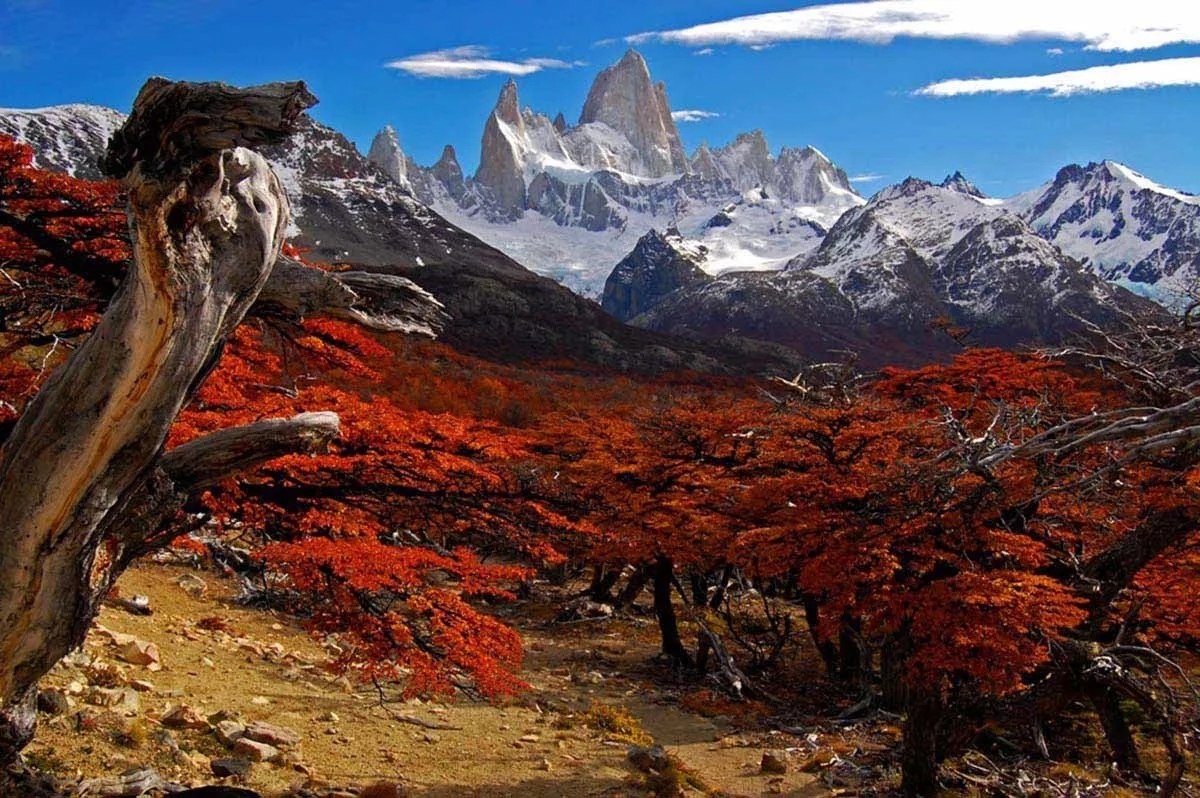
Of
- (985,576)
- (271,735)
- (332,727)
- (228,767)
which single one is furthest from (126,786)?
(985,576)

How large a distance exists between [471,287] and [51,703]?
117m

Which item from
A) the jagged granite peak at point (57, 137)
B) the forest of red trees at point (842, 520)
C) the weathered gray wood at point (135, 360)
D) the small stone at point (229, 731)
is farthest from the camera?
the jagged granite peak at point (57, 137)

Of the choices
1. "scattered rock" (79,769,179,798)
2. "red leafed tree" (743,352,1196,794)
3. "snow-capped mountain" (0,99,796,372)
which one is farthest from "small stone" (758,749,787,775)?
"snow-capped mountain" (0,99,796,372)

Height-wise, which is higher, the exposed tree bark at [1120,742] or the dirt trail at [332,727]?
the exposed tree bark at [1120,742]

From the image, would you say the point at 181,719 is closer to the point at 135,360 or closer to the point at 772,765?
the point at 135,360

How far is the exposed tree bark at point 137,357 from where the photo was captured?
377cm

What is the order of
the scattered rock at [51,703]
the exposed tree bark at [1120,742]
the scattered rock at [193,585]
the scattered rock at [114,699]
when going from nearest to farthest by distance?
the scattered rock at [51,703] → the scattered rock at [114,699] → the exposed tree bark at [1120,742] → the scattered rock at [193,585]

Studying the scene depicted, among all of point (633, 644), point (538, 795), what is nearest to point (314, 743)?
point (538, 795)

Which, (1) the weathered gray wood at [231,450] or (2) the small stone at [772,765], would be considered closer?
(1) the weathered gray wood at [231,450]

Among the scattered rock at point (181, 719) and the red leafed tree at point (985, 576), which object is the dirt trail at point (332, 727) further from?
the red leafed tree at point (985, 576)

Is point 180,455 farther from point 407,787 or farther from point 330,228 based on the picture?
point 330,228

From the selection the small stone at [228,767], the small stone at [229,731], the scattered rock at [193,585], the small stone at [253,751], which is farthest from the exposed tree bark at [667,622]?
the small stone at [228,767]

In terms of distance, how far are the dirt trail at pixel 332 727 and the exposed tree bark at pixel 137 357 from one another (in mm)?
4529

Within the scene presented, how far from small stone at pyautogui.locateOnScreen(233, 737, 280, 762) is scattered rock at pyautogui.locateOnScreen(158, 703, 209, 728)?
2.10 feet
